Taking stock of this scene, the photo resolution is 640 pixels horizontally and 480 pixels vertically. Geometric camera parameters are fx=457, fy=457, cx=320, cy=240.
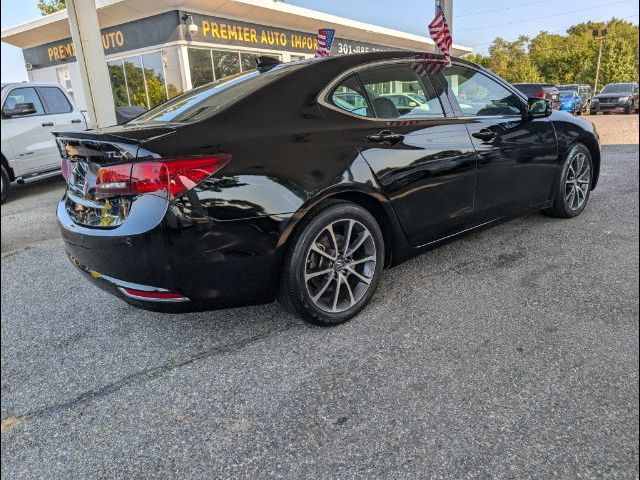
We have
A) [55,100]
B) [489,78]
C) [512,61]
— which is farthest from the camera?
[55,100]

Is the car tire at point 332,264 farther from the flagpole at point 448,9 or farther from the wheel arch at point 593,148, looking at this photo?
the flagpole at point 448,9

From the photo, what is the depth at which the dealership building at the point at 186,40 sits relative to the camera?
43.5ft

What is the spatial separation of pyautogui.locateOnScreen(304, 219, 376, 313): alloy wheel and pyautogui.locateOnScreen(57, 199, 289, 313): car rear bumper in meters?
0.28

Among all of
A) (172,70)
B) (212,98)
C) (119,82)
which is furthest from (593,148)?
(119,82)

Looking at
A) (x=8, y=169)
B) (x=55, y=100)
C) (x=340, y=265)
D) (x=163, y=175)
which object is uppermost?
(x=55, y=100)

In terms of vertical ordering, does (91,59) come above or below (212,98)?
above

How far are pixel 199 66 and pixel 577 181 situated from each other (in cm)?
1287

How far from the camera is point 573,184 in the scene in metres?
4.19

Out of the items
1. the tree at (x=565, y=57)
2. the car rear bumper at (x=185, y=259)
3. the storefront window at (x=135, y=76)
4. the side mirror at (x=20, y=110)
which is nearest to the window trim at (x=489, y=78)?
the tree at (x=565, y=57)

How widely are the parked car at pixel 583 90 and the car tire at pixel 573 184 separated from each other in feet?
9.62

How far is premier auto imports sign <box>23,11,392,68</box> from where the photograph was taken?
13484mm

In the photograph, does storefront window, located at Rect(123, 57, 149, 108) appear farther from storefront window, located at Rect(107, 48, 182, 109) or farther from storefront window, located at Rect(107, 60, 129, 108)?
storefront window, located at Rect(107, 60, 129, 108)

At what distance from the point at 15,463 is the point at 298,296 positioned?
4.56ft

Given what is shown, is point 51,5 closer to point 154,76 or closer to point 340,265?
point 340,265
